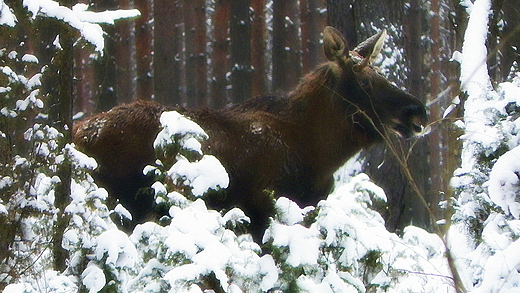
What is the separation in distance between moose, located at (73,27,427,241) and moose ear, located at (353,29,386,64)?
0.05 feet

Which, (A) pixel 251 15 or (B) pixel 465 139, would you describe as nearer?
(B) pixel 465 139

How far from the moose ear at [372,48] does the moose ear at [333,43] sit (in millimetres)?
205

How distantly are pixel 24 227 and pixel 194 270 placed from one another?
3.78 feet

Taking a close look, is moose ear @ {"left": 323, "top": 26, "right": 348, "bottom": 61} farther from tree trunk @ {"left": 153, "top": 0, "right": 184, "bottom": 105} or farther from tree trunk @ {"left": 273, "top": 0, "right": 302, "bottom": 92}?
tree trunk @ {"left": 153, "top": 0, "right": 184, "bottom": 105}

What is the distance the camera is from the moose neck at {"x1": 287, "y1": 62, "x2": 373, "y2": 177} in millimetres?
5934

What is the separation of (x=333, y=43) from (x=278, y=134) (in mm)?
830

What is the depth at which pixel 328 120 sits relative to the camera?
6047 mm

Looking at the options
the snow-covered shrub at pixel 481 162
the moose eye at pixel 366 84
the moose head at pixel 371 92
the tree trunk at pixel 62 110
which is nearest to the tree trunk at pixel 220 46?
the moose head at pixel 371 92

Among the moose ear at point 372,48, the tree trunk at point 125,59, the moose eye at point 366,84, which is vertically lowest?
the tree trunk at point 125,59

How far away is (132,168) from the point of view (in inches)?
213

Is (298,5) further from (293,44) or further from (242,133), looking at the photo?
(242,133)

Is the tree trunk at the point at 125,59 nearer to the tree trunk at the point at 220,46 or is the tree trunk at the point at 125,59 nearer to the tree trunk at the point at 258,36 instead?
the tree trunk at the point at 220,46

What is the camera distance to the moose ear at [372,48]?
596 centimetres

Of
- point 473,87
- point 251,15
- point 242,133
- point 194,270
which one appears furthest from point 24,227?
point 251,15
